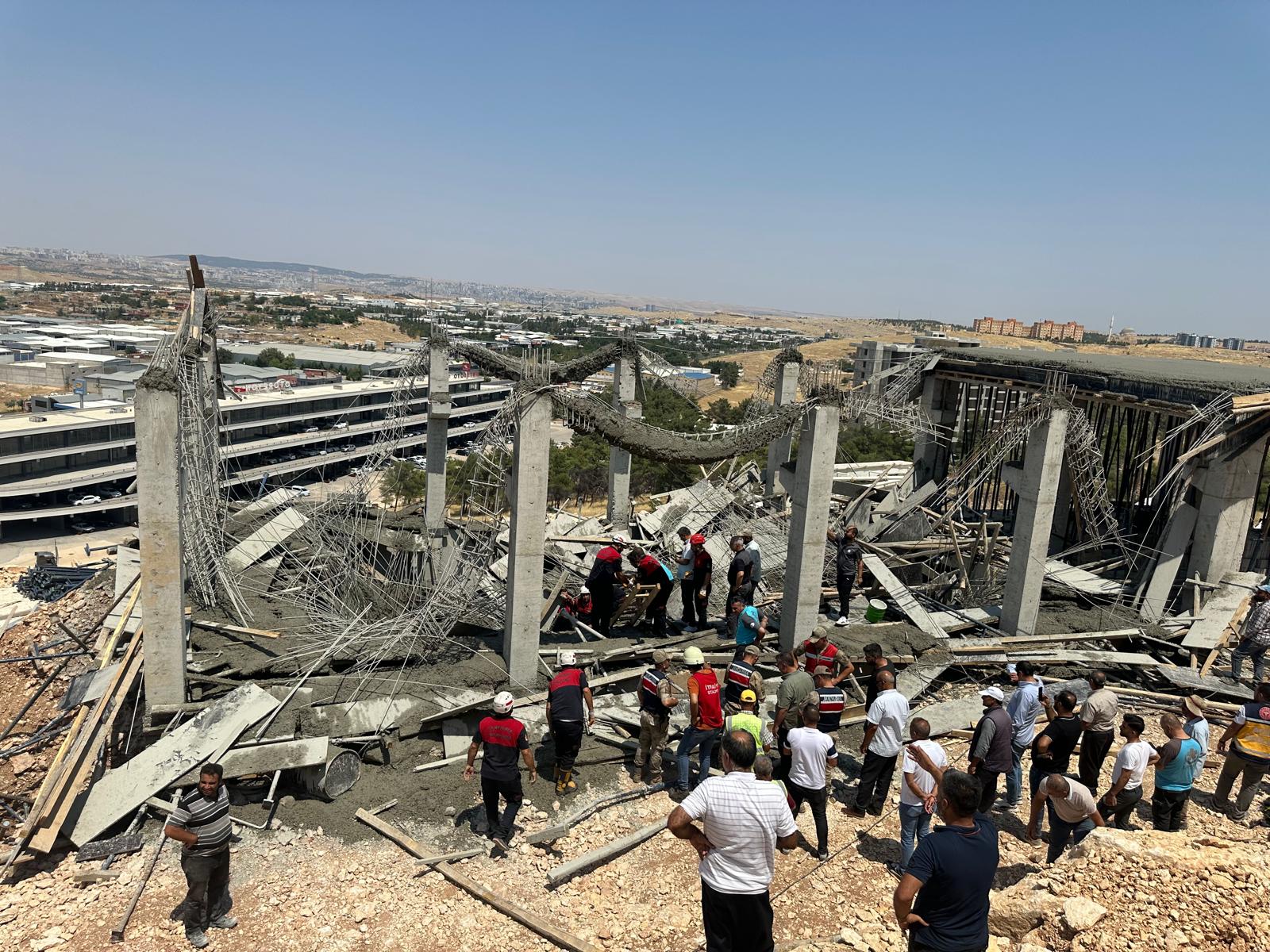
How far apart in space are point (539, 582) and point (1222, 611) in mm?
11212

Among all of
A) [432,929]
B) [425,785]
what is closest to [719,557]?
[425,785]

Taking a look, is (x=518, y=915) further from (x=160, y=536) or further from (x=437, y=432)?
(x=437, y=432)

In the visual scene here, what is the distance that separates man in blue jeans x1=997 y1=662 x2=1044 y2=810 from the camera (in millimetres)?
7492

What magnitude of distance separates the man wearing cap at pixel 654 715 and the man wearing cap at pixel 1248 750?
5297 millimetres

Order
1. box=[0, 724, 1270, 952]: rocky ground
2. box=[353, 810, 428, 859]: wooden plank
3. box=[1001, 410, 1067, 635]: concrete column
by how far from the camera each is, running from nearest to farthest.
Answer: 1. box=[0, 724, 1270, 952]: rocky ground
2. box=[353, 810, 428, 859]: wooden plank
3. box=[1001, 410, 1067, 635]: concrete column

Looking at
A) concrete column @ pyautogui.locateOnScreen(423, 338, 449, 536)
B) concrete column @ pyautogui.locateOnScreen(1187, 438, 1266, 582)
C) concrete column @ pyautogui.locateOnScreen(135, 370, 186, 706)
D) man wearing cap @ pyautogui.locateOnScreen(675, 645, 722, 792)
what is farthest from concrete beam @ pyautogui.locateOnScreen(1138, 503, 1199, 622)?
concrete column @ pyautogui.locateOnScreen(135, 370, 186, 706)

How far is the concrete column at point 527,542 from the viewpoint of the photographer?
996cm

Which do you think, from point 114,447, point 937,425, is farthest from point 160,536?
point 114,447

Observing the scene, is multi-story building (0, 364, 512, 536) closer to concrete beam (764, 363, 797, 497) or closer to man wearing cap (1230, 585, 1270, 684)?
concrete beam (764, 363, 797, 497)

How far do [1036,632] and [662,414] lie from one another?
26901mm

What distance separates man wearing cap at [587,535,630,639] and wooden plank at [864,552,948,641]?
15.3 feet

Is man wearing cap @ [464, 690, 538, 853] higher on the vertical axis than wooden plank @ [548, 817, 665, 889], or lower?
higher

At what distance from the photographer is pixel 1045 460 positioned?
40.9 feet

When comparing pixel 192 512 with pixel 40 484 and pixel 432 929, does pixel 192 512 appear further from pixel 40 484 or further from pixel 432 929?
pixel 40 484
